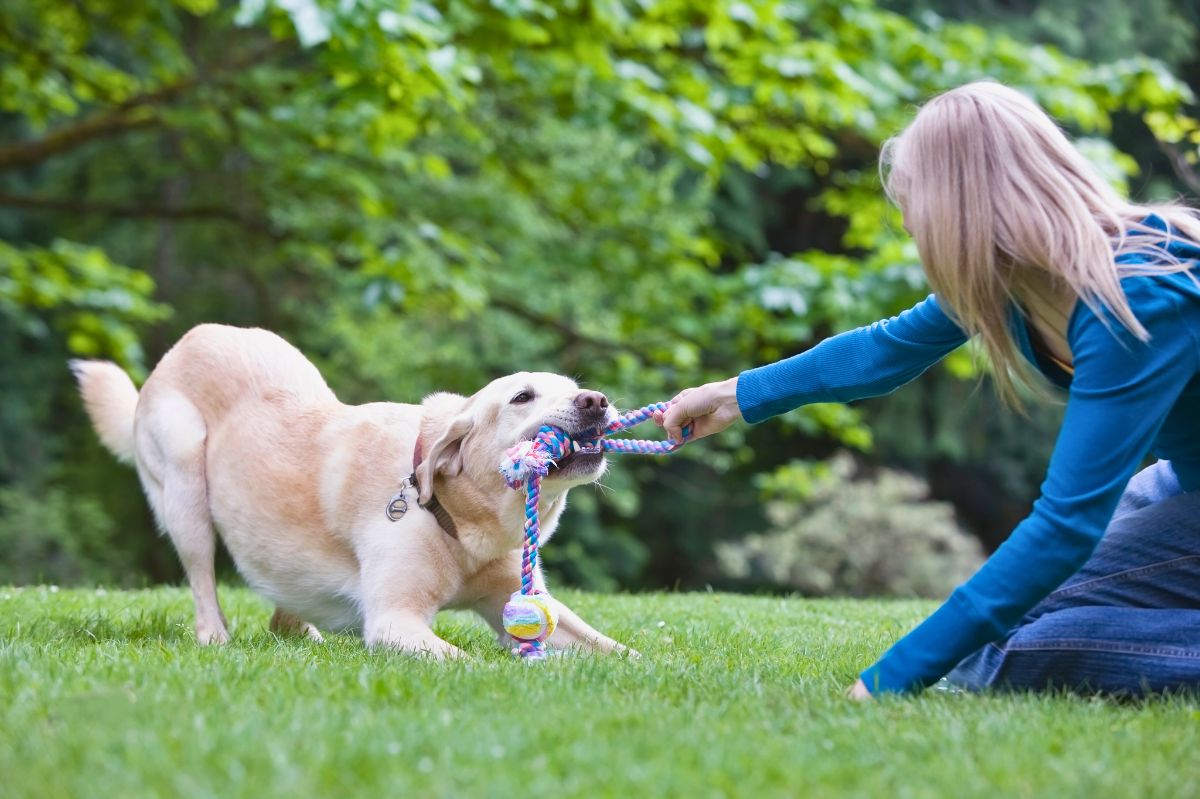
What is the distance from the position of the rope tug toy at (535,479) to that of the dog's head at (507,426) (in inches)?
1.7

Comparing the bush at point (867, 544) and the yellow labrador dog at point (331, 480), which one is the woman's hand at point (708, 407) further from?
the bush at point (867, 544)

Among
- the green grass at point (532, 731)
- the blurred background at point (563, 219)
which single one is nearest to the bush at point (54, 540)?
the blurred background at point (563, 219)

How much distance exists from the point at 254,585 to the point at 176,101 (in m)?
7.18

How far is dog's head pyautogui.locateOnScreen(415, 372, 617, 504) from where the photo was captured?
4.46m

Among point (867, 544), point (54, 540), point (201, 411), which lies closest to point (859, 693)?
point (201, 411)

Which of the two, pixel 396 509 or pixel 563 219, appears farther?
pixel 563 219

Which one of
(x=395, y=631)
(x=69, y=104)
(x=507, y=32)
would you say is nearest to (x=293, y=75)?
(x=69, y=104)

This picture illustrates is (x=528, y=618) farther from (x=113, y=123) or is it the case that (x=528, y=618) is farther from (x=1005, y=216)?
(x=113, y=123)

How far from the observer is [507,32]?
8.55 meters

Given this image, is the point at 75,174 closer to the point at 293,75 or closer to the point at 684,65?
the point at 293,75

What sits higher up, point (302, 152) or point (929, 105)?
point (929, 105)

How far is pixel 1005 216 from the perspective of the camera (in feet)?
10.9

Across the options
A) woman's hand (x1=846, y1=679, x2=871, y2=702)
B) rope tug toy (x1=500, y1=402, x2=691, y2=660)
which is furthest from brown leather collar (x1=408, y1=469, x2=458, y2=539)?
woman's hand (x1=846, y1=679, x2=871, y2=702)

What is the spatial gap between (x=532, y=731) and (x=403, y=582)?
1777 mm
